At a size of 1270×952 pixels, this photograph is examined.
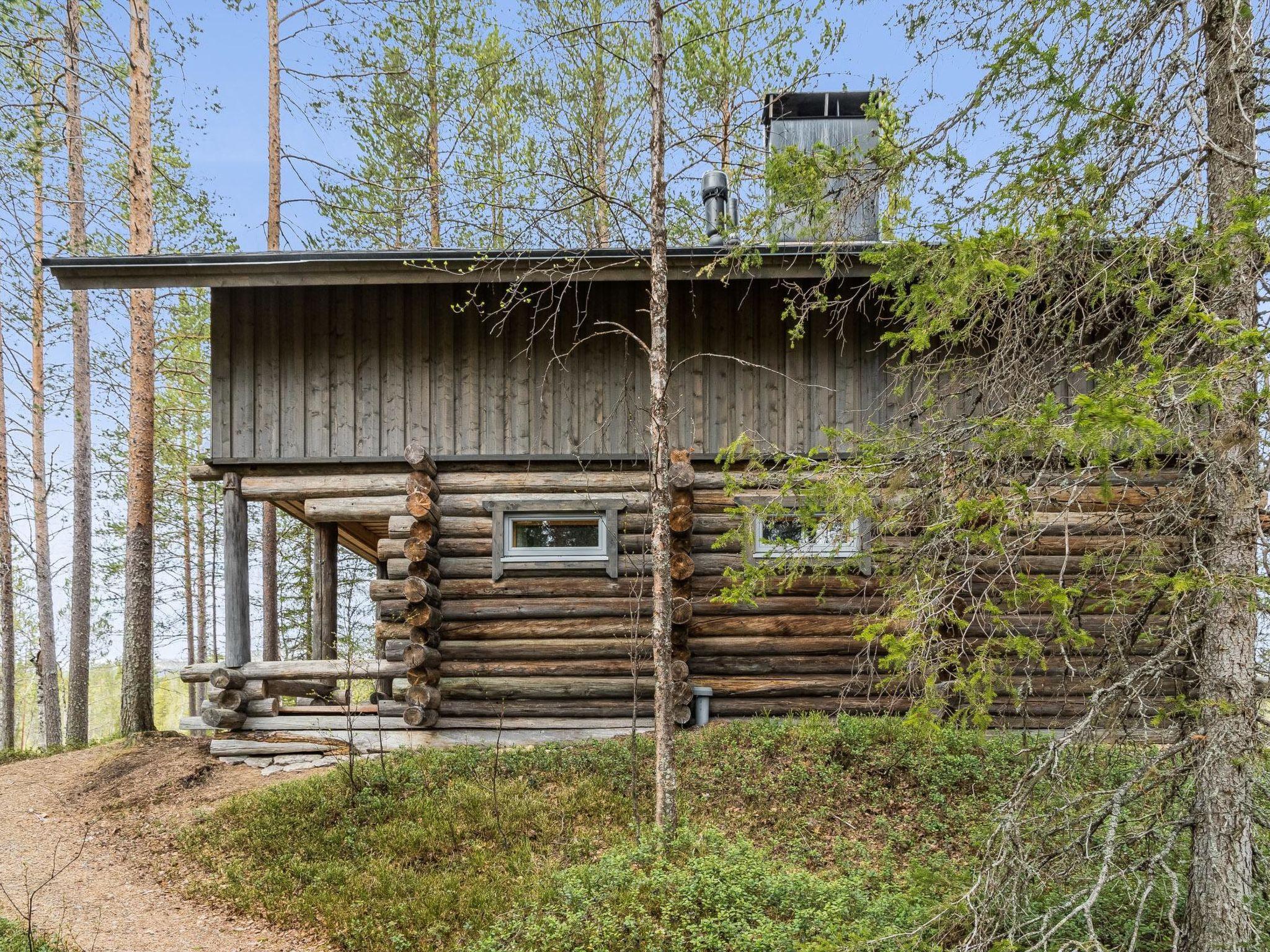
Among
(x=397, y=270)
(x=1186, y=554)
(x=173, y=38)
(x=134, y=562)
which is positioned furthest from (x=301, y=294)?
(x=1186, y=554)

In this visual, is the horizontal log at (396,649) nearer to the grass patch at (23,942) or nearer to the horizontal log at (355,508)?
the horizontal log at (355,508)

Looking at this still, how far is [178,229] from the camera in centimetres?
1642

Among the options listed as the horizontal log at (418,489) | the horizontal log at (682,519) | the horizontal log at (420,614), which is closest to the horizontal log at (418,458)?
the horizontal log at (418,489)

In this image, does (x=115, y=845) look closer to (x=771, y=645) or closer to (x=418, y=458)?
(x=418, y=458)

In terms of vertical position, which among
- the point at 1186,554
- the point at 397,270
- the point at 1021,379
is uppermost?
the point at 397,270

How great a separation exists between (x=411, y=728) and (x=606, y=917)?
5146 mm

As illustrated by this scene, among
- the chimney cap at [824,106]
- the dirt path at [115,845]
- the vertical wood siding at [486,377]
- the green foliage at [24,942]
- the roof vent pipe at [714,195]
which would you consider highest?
the chimney cap at [824,106]

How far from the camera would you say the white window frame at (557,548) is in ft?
33.5

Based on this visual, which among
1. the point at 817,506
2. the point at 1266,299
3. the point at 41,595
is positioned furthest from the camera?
the point at 41,595

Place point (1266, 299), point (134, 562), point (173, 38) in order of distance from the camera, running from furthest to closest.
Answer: point (173, 38) < point (134, 562) < point (1266, 299)

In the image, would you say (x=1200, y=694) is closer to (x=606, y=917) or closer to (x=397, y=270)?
(x=606, y=917)

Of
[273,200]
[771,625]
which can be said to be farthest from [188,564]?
[771,625]

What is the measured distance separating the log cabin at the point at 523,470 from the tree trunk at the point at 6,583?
7447mm

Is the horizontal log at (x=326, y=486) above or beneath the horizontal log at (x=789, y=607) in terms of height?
above
